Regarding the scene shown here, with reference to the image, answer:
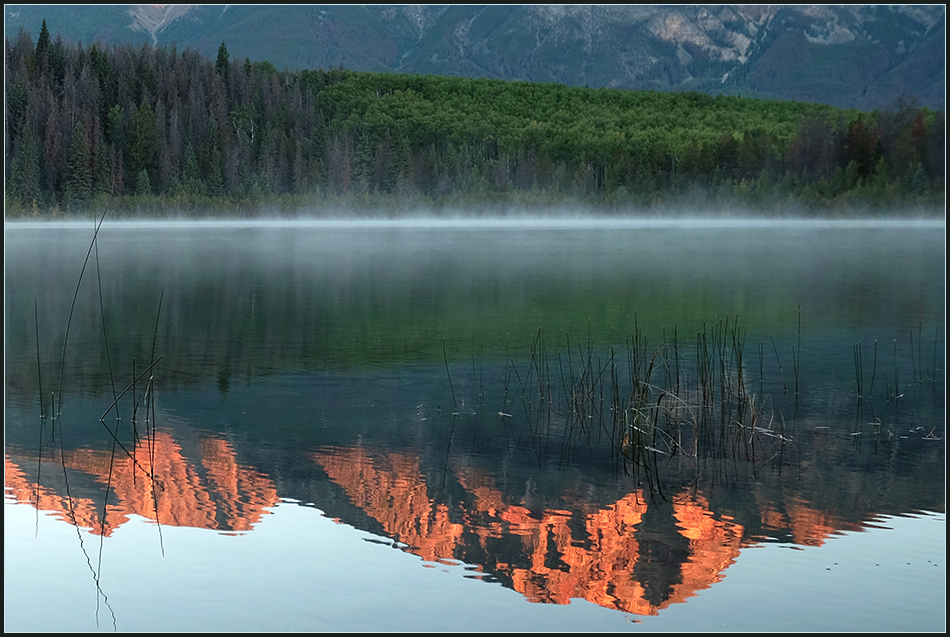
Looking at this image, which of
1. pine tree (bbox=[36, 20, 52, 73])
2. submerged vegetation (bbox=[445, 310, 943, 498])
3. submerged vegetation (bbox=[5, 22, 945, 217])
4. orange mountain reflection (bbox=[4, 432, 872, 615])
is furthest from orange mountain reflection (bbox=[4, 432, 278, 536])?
pine tree (bbox=[36, 20, 52, 73])

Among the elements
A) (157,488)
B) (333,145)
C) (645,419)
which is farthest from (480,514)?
(333,145)

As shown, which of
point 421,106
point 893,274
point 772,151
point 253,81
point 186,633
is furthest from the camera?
point 421,106

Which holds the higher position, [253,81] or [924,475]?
[253,81]

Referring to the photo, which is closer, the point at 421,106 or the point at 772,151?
the point at 772,151

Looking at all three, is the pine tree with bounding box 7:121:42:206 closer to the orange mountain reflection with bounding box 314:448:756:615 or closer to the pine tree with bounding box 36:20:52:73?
the pine tree with bounding box 36:20:52:73

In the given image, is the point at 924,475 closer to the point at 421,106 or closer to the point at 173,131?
the point at 173,131

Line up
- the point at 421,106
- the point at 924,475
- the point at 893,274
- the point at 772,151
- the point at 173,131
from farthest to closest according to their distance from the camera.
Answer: the point at 421,106 < the point at 173,131 < the point at 772,151 < the point at 893,274 < the point at 924,475

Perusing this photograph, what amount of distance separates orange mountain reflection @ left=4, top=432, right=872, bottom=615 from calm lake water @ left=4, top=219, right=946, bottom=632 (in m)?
0.02

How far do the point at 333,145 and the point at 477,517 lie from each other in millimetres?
83050

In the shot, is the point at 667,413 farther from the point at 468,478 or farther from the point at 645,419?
the point at 468,478

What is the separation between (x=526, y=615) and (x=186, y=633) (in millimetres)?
1556

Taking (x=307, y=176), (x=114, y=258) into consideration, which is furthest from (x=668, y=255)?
(x=307, y=176)

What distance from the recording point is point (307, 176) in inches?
3378

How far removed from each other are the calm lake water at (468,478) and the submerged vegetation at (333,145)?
53.9m
